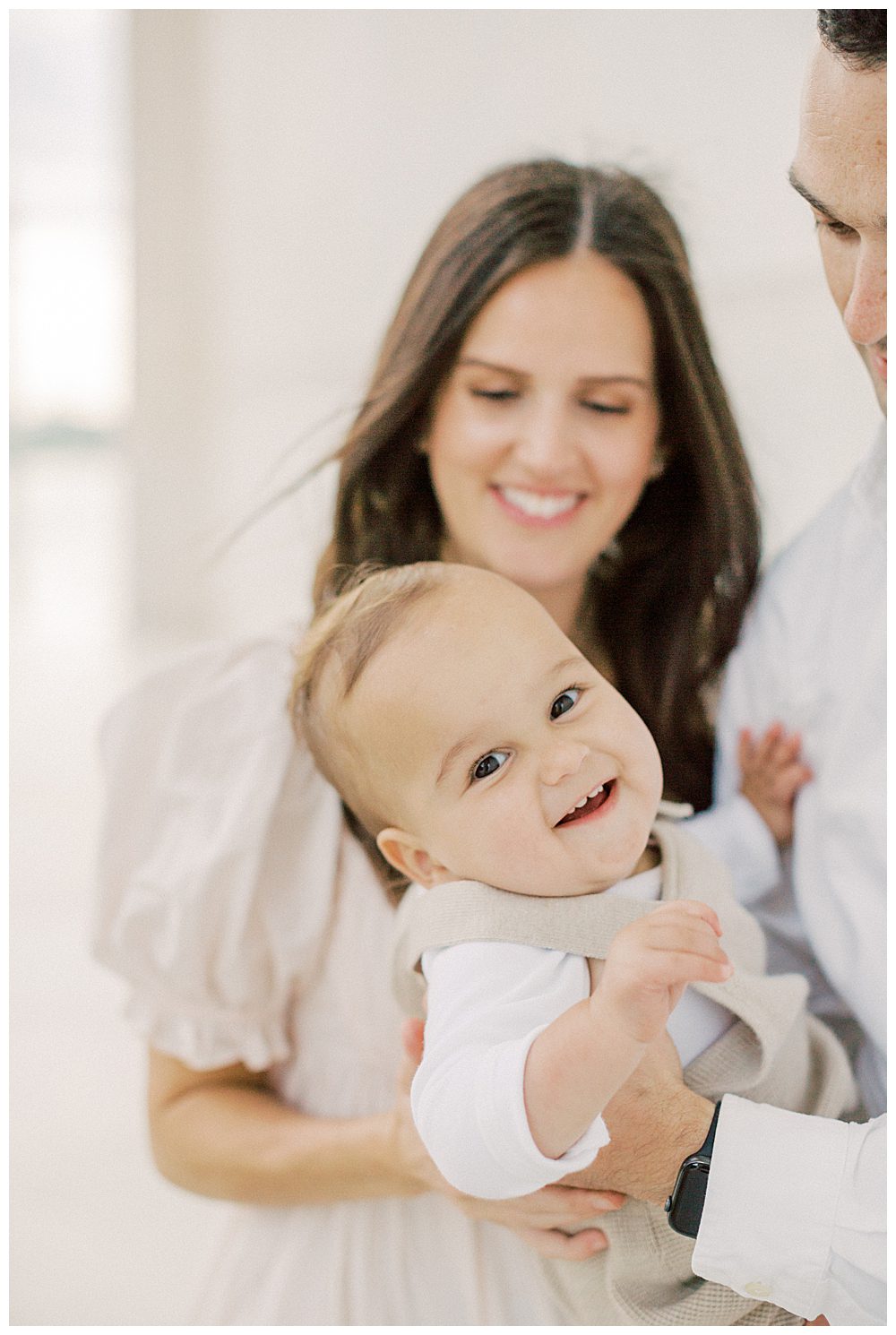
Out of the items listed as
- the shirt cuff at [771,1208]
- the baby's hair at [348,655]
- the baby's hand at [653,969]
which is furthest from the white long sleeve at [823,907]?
the baby's hair at [348,655]

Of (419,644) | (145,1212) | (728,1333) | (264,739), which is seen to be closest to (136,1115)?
(145,1212)

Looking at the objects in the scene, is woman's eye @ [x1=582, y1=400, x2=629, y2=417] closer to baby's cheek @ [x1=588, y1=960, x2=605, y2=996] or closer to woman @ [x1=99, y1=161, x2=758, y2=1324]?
woman @ [x1=99, y1=161, x2=758, y2=1324]

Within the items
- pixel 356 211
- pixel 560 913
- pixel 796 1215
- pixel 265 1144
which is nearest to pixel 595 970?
pixel 560 913

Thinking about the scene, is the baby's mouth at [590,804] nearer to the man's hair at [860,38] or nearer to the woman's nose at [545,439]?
the woman's nose at [545,439]

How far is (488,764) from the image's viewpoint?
0.52 meters

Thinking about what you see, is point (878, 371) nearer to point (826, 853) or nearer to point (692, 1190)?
point (826, 853)

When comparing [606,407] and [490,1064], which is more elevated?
[606,407]

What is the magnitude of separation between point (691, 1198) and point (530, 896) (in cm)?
15

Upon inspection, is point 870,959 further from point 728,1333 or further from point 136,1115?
point 136,1115

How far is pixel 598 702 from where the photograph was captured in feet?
1.75

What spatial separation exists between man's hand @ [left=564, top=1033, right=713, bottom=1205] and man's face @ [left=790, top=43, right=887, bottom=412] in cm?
36

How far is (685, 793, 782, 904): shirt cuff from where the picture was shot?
693 mm

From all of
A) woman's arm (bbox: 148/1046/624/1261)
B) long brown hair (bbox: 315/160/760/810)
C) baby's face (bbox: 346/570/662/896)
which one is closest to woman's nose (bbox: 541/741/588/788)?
baby's face (bbox: 346/570/662/896)

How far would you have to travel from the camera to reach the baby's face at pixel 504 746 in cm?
51
